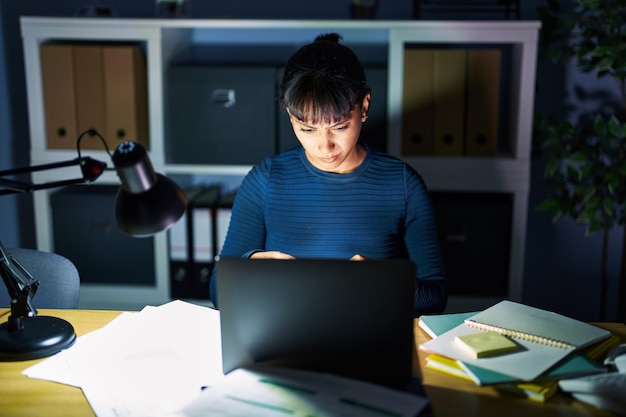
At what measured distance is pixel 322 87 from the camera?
1.54 metres

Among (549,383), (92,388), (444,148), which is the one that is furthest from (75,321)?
(444,148)

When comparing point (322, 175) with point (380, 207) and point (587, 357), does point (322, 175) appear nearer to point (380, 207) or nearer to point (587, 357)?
point (380, 207)

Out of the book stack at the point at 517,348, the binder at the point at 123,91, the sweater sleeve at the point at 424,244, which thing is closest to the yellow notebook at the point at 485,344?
the book stack at the point at 517,348

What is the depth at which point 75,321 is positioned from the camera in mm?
1480

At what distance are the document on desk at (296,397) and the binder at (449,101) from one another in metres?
1.52

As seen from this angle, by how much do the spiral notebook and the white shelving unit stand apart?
1.13 m

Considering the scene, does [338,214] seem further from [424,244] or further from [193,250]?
[193,250]

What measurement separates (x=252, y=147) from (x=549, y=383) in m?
1.59

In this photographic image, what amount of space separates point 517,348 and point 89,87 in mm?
1845

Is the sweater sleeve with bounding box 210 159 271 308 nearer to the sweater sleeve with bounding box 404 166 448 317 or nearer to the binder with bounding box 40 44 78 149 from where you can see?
the sweater sleeve with bounding box 404 166 448 317

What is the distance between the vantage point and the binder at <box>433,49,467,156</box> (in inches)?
95.9

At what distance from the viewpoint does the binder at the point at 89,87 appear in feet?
8.29

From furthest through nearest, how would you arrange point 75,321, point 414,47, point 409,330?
point 414,47
point 75,321
point 409,330

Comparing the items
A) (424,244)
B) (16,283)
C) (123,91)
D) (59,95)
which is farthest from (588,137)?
(16,283)
